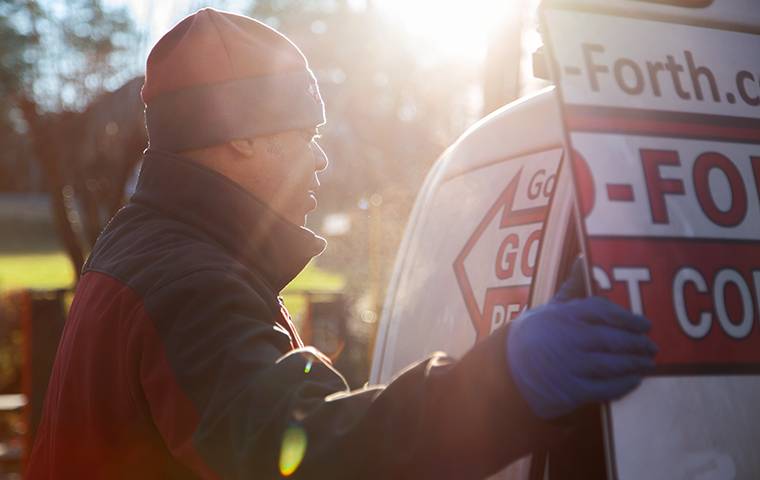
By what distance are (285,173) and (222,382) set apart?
2.55ft

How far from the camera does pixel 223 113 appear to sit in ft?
7.88

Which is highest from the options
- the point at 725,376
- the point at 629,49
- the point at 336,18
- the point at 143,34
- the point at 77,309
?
the point at 336,18

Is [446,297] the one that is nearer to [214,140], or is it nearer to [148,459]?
[214,140]

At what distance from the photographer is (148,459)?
2061mm

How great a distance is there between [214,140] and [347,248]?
886cm

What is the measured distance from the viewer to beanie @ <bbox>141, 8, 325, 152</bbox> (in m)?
2.40

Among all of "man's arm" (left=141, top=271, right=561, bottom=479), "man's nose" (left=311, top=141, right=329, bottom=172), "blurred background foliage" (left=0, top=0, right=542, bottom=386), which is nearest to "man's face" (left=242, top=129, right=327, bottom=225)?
"man's nose" (left=311, top=141, right=329, bottom=172)

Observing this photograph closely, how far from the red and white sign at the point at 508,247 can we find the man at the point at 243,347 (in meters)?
0.49

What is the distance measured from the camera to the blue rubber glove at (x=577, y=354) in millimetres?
1628

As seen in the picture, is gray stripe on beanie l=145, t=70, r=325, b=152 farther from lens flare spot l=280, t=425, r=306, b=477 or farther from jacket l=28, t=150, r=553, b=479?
lens flare spot l=280, t=425, r=306, b=477

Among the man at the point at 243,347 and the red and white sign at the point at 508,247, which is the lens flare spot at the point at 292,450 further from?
the red and white sign at the point at 508,247

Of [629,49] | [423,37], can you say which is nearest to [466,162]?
[629,49]

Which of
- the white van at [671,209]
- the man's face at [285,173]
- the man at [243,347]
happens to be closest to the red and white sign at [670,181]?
the white van at [671,209]

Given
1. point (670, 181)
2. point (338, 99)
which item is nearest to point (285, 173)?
point (670, 181)
